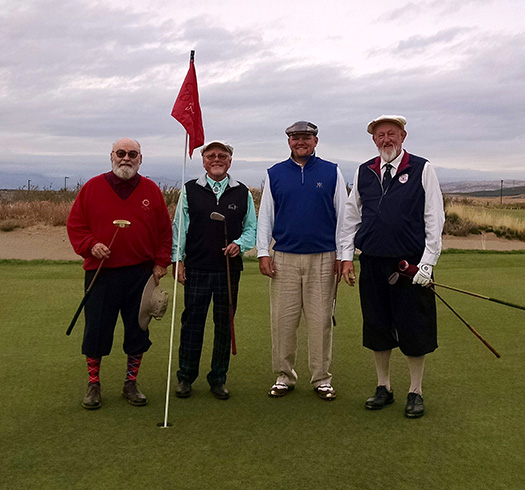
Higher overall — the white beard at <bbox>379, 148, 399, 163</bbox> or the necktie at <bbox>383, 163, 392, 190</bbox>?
the white beard at <bbox>379, 148, 399, 163</bbox>

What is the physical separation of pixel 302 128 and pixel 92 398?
205cm

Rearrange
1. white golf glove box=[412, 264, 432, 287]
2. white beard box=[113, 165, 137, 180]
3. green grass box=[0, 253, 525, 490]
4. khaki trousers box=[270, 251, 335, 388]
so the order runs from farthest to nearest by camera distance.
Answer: khaki trousers box=[270, 251, 335, 388]
white beard box=[113, 165, 137, 180]
white golf glove box=[412, 264, 432, 287]
green grass box=[0, 253, 525, 490]

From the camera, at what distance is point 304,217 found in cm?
422

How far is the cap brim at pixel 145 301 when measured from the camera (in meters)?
4.09

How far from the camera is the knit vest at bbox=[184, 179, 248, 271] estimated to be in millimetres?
4227

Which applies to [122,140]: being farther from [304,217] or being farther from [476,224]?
[476,224]

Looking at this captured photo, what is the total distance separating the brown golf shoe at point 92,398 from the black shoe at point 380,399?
5.11ft

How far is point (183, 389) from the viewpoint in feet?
13.9

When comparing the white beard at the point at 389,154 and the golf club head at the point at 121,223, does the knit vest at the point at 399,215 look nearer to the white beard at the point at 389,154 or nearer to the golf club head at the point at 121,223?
the white beard at the point at 389,154

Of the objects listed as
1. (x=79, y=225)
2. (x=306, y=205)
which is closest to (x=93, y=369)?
(x=79, y=225)

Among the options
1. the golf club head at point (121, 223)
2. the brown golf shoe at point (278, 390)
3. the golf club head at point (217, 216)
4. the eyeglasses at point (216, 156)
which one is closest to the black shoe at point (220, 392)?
the brown golf shoe at point (278, 390)

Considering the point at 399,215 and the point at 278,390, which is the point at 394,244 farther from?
the point at 278,390

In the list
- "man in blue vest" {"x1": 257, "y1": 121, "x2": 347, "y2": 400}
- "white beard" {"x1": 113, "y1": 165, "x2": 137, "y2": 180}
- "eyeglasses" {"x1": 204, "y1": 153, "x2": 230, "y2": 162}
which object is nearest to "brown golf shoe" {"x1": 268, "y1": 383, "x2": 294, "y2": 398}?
"man in blue vest" {"x1": 257, "y1": 121, "x2": 347, "y2": 400}

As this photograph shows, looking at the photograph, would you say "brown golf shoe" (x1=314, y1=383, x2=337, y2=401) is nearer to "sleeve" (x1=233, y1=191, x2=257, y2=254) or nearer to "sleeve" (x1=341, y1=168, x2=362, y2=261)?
"sleeve" (x1=341, y1=168, x2=362, y2=261)
